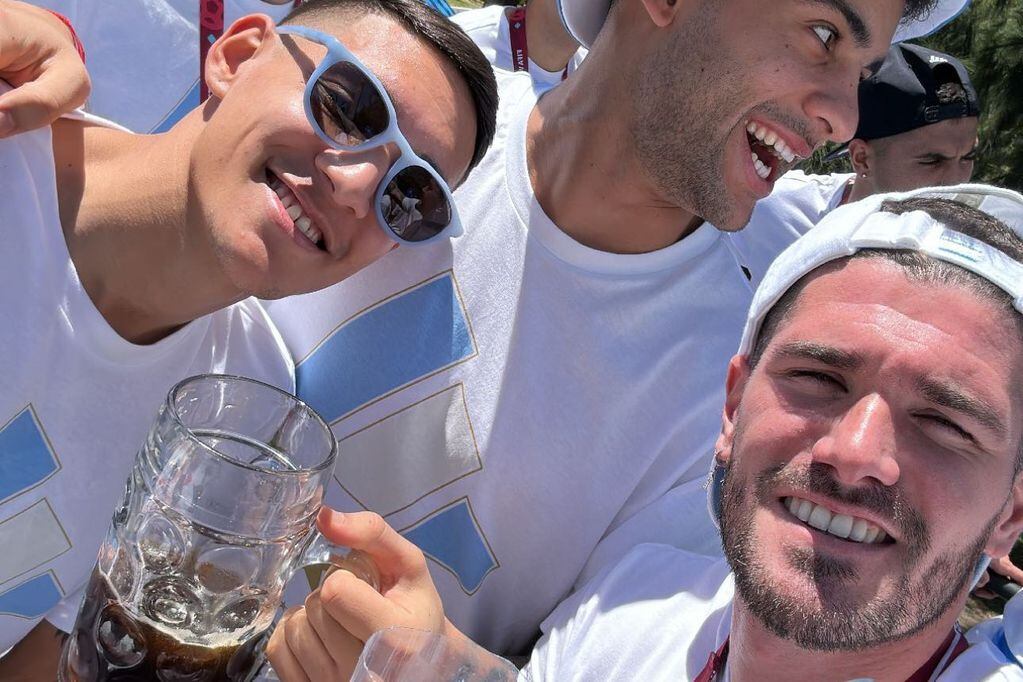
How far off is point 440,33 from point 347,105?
323 millimetres

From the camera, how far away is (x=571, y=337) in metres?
2.52

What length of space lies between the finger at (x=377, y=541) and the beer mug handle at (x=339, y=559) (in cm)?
1

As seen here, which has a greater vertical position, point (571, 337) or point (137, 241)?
point (137, 241)

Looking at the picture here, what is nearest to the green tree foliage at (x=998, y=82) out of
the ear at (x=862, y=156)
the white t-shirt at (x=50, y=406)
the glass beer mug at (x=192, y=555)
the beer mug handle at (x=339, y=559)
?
the ear at (x=862, y=156)

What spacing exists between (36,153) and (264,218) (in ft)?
1.49

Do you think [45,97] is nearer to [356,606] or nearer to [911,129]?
[356,606]

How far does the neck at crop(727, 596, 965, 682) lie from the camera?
6.36 ft

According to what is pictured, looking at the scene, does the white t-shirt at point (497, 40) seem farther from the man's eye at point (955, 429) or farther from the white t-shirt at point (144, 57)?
the man's eye at point (955, 429)

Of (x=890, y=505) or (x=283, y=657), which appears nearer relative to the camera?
(x=283, y=657)

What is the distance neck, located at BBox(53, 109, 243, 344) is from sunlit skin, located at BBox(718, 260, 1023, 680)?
116 centimetres

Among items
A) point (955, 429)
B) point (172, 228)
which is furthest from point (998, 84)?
point (172, 228)

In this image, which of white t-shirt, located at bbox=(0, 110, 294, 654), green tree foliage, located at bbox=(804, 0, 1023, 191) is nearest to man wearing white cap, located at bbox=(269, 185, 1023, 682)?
white t-shirt, located at bbox=(0, 110, 294, 654)

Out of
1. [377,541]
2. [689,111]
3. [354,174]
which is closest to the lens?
[377,541]

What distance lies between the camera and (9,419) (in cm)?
194
